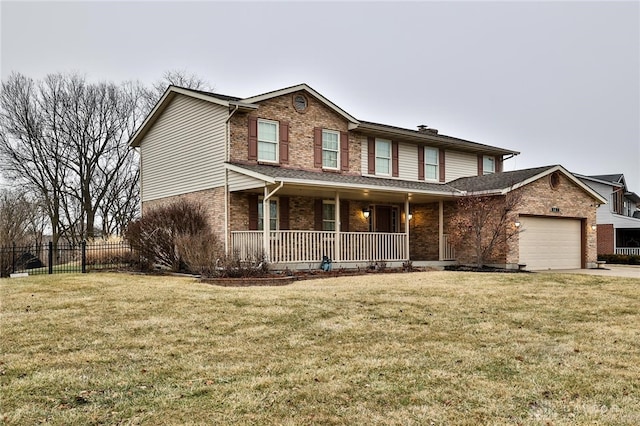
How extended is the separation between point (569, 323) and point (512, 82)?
2844cm

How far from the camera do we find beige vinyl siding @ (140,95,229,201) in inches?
683

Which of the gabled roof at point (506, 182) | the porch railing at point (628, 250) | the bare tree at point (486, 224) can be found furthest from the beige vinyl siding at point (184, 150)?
the porch railing at point (628, 250)

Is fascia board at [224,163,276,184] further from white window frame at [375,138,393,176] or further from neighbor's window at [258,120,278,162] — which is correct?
white window frame at [375,138,393,176]

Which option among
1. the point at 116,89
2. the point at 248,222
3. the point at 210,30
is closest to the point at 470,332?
the point at 248,222

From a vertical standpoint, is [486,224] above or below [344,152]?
below

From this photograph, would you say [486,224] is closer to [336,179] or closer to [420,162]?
[420,162]

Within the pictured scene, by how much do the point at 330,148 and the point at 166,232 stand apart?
6.93m

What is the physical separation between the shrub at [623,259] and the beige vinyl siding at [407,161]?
49.2ft

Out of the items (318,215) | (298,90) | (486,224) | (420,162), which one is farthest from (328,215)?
(486,224)

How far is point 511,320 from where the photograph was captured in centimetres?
841

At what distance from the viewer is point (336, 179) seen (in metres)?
16.7

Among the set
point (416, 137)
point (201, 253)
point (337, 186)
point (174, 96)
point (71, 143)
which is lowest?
point (201, 253)

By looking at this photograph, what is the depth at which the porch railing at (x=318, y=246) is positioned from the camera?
15.7 m

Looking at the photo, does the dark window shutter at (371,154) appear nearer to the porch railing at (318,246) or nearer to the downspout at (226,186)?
the porch railing at (318,246)
